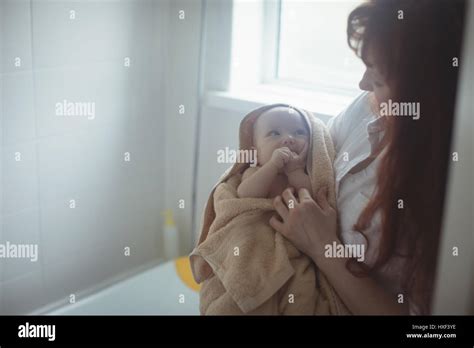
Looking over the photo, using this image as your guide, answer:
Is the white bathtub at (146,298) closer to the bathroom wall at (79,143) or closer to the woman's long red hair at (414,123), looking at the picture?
the bathroom wall at (79,143)

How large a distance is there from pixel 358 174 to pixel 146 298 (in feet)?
1.31

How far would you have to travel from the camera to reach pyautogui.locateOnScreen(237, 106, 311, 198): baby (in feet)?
2.64

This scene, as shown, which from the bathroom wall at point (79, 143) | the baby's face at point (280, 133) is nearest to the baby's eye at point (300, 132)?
the baby's face at point (280, 133)

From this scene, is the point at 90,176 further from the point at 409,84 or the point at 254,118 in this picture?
the point at 409,84

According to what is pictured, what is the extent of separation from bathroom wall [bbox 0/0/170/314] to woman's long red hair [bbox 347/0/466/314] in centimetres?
38

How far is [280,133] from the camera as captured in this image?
0.81 metres

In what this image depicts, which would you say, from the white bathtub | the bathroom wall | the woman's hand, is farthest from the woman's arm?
the bathroom wall

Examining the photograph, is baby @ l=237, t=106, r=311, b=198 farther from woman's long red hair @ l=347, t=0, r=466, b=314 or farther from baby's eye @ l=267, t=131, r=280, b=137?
woman's long red hair @ l=347, t=0, r=466, b=314

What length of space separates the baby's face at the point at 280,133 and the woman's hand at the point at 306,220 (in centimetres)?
6

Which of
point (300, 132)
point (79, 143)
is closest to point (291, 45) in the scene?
point (300, 132)

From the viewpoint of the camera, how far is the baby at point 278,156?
2.64ft

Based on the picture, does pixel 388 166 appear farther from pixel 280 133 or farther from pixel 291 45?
pixel 291 45
